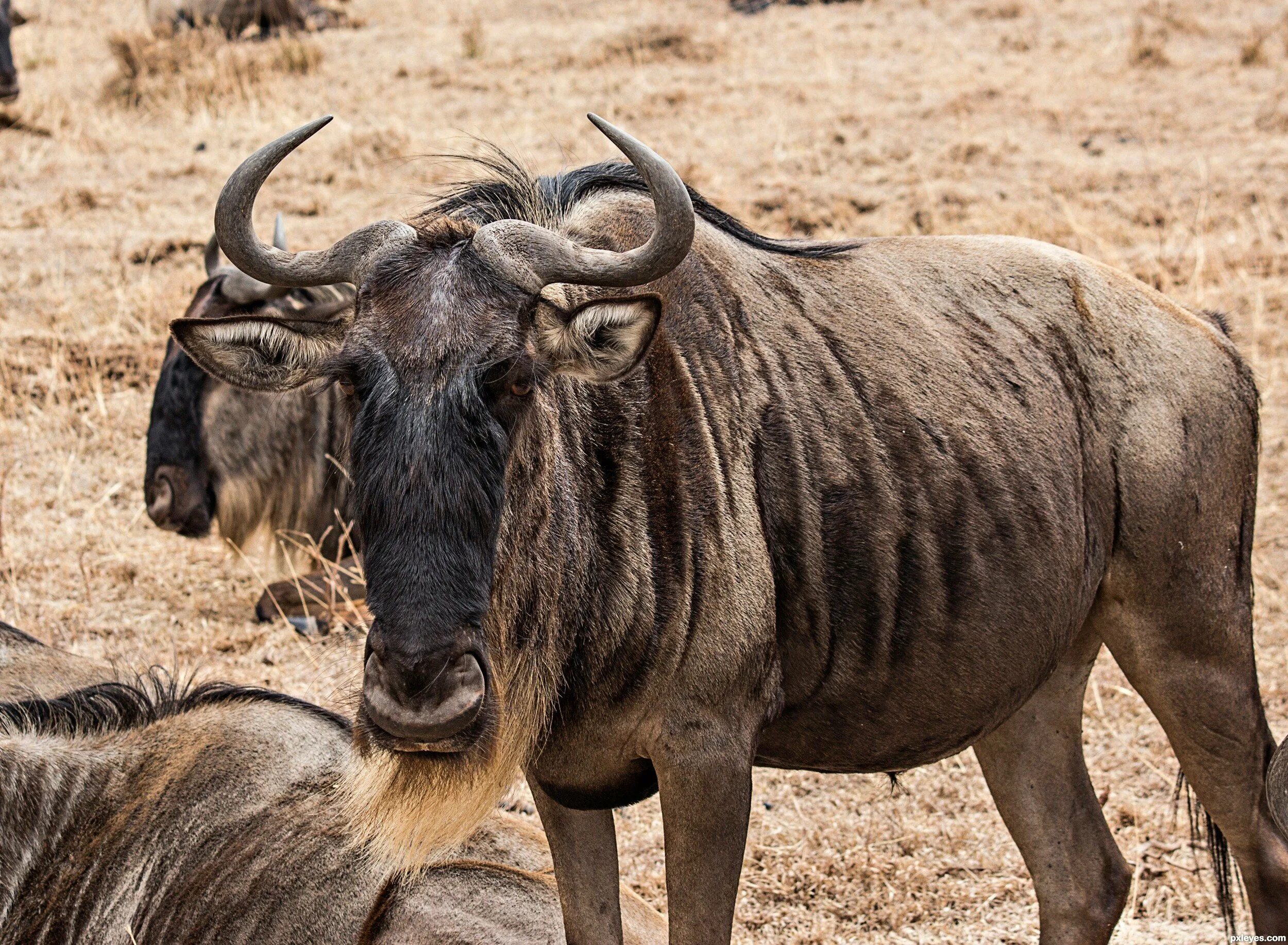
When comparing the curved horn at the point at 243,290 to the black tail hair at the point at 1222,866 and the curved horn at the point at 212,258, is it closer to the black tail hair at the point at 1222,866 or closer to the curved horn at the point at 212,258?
the curved horn at the point at 212,258

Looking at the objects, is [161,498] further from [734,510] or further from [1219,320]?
[1219,320]

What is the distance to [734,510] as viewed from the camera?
2.91 meters

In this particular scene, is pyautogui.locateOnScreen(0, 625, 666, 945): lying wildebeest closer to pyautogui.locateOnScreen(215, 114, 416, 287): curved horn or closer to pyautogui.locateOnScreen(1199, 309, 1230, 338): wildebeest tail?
pyautogui.locateOnScreen(215, 114, 416, 287): curved horn

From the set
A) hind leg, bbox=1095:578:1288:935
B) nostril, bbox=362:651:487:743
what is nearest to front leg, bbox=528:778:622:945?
nostril, bbox=362:651:487:743

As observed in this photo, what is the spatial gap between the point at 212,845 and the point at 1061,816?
221 centimetres

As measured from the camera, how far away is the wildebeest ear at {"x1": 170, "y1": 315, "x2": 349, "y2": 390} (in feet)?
9.15

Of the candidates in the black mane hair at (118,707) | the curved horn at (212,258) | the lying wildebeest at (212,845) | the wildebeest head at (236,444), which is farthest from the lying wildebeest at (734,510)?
the curved horn at (212,258)

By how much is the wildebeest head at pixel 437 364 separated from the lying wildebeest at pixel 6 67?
9.03 meters

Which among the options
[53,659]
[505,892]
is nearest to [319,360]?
[505,892]

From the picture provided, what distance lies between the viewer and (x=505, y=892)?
3.47m

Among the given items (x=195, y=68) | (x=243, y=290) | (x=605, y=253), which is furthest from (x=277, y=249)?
(x=195, y=68)

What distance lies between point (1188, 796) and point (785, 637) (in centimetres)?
157

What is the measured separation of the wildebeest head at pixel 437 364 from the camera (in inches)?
95.7

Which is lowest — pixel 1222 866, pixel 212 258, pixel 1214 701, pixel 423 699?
pixel 1222 866
